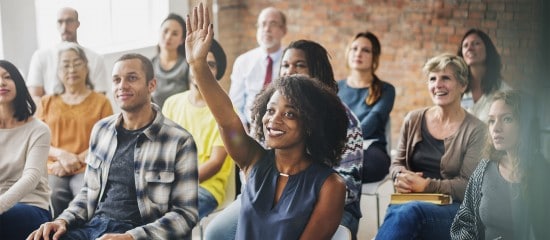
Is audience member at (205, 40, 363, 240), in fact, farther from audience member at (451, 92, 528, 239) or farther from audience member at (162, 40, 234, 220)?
audience member at (451, 92, 528, 239)

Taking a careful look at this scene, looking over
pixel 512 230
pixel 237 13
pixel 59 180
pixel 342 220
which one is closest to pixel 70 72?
pixel 59 180

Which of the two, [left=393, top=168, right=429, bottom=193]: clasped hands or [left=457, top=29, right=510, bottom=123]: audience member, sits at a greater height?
[left=457, top=29, right=510, bottom=123]: audience member

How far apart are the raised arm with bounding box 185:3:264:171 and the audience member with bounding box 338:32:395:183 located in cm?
54

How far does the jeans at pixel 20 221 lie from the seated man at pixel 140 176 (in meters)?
0.12

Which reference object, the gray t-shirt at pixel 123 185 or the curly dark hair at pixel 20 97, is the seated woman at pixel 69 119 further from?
the gray t-shirt at pixel 123 185

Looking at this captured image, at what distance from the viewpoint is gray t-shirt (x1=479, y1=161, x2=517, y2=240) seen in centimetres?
377

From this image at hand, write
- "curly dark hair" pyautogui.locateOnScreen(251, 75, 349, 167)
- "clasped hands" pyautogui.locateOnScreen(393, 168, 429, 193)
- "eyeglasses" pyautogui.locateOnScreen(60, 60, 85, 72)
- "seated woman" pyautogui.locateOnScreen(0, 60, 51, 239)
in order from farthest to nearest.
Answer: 1. "eyeglasses" pyautogui.locateOnScreen(60, 60, 85, 72)
2. "seated woman" pyautogui.locateOnScreen(0, 60, 51, 239)
3. "clasped hands" pyautogui.locateOnScreen(393, 168, 429, 193)
4. "curly dark hair" pyautogui.locateOnScreen(251, 75, 349, 167)

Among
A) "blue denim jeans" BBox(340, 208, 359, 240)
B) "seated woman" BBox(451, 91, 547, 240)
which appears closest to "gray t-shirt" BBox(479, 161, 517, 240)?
"seated woman" BBox(451, 91, 547, 240)

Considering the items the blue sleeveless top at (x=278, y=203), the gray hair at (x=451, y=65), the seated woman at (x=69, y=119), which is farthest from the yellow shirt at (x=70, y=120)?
the gray hair at (x=451, y=65)

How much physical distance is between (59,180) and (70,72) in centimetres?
45

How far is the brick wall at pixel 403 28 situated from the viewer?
375 centimetres

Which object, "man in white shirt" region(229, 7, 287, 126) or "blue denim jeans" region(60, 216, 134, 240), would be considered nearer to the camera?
"blue denim jeans" region(60, 216, 134, 240)

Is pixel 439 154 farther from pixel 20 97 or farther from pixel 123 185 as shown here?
pixel 20 97

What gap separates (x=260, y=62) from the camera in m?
4.20
